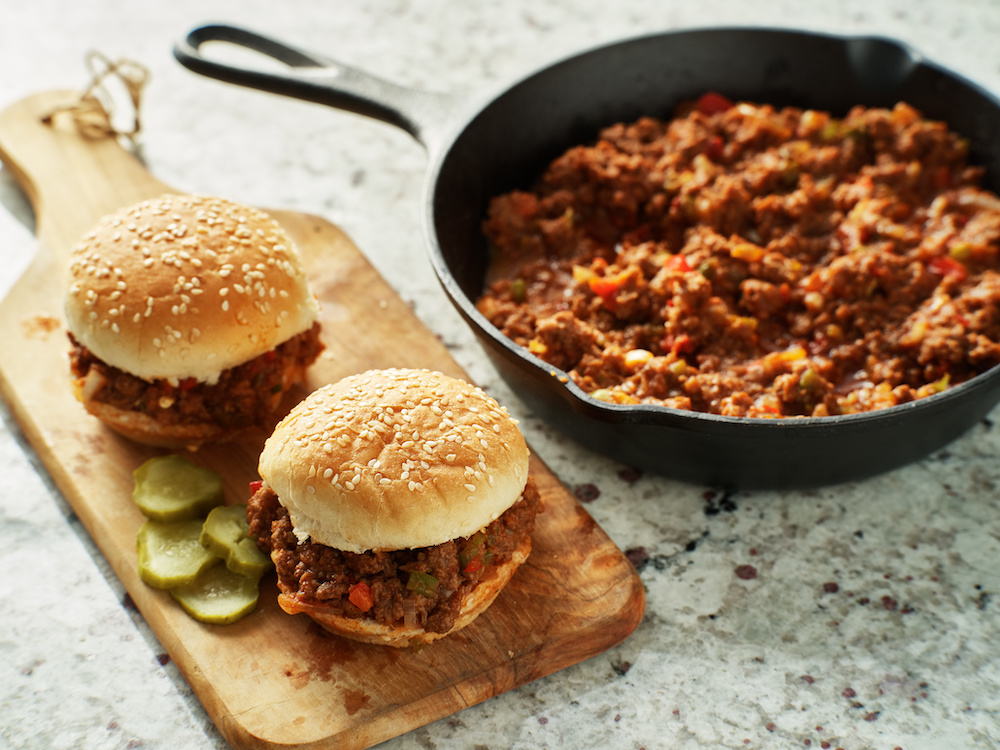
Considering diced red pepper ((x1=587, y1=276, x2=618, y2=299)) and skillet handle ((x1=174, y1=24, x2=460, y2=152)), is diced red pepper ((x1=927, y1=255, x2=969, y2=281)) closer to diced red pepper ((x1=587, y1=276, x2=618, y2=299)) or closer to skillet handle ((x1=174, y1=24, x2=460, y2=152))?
diced red pepper ((x1=587, y1=276, x2=618, y2=299))

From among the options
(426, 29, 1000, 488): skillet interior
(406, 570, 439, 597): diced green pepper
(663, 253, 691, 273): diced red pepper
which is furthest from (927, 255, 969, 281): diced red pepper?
(406, 570, 439, 597): diced green pepper

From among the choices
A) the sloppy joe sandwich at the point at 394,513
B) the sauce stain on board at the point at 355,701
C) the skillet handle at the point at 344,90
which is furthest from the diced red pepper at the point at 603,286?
the sauce stain on board at the point at 355,701

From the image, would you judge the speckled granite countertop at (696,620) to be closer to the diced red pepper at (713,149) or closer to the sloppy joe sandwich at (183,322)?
the sloppy joe sandwich at (183,322)

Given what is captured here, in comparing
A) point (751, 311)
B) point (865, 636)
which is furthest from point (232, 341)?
point (865, 636)

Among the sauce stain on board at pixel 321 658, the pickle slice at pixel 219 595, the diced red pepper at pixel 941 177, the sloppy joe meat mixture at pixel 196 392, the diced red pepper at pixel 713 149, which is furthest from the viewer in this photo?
the diced red pepper at pixel 713 149

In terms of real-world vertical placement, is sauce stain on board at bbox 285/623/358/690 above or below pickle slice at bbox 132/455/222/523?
below

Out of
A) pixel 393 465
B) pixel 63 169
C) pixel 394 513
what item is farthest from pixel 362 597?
pixel 63 169
